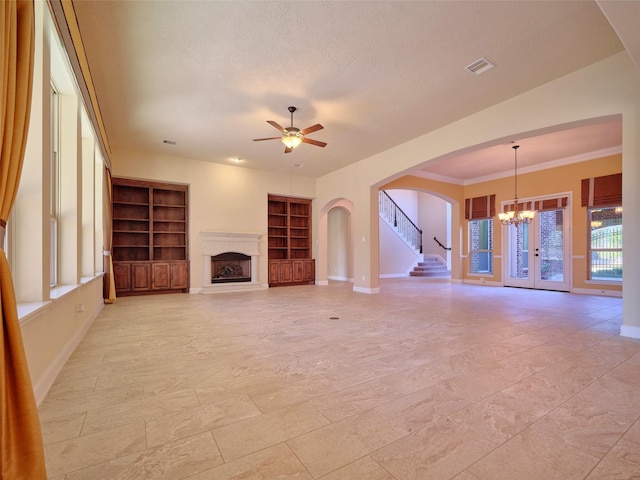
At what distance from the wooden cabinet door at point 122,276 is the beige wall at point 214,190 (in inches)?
54.2

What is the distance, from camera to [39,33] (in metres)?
2.39

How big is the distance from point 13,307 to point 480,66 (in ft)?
16.3

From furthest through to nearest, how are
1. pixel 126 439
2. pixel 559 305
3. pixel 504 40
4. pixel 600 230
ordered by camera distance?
pixel 600 230
pixel 559 305
pixel 504 40
pixel 126 439

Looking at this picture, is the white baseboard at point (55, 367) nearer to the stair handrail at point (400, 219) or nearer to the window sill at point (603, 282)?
the window sill at point (603, 282)

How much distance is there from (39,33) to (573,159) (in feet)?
33.8

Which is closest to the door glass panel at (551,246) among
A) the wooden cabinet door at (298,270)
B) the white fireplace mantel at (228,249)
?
the wooden cabinet door at (298,270)

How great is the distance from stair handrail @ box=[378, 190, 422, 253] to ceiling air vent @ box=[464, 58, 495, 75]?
27.9 feet

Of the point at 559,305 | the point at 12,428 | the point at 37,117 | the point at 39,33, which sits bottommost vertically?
the point at 559,305

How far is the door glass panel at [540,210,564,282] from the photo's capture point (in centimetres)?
832

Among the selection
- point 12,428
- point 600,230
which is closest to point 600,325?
point 600,230

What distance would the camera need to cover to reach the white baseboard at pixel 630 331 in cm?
367

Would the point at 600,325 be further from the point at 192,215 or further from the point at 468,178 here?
the point at 192,215

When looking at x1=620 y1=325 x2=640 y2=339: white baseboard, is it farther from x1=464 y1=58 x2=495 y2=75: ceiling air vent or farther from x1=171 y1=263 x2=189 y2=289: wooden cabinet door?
x1=171 y1=263 x2=189 y2=289: wooden cabinet door

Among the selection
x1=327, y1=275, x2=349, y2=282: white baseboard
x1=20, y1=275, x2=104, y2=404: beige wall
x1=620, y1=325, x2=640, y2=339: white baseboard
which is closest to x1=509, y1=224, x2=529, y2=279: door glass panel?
x1=327, y1=275, x2=349, y2=282: white baseboard
